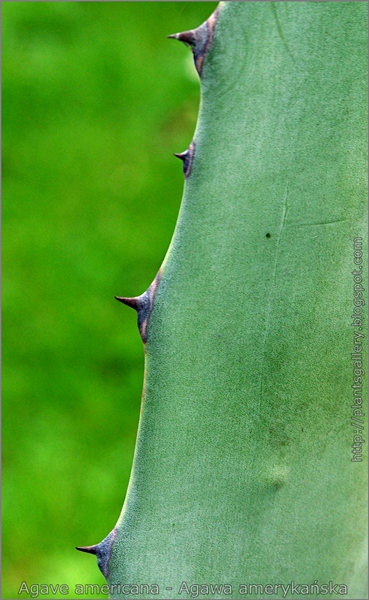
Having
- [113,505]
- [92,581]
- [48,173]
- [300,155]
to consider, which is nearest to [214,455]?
[300,155]

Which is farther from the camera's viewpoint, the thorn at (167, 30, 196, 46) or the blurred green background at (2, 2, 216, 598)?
the blurred green background at (2, 2, 216, 598)

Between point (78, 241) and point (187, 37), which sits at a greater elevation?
point (187, 37)

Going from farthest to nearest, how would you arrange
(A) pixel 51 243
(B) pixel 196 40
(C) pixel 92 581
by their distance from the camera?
(A) pixel 51 243 → (C) pixel 92 581 → (B) pixel 196 40

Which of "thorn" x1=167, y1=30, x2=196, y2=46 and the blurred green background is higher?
"thorn" x1=167, y1=30, x2=196, y2=46

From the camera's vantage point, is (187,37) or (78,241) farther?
(78,241)

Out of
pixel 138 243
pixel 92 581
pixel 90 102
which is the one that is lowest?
pixel 92 581

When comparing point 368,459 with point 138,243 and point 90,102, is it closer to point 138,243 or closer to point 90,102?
point 138,243

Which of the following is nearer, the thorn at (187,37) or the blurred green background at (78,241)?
the thorn at (187,37)

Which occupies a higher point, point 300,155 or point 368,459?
point 300,155
